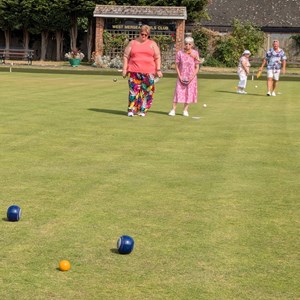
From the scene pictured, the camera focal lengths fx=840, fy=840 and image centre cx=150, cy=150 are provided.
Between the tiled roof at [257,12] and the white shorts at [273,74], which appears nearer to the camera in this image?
the white shorts at [273,74]

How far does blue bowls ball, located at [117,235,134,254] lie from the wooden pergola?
38388mm

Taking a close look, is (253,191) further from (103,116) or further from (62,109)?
(62,109)

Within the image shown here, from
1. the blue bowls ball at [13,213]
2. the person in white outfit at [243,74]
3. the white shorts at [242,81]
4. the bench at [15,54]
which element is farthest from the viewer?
the bench at [15,54]

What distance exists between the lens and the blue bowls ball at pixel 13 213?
22.6ft

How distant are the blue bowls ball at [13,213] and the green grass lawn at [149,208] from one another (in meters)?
0.06

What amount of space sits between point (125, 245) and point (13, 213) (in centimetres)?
132

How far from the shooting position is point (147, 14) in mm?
44000

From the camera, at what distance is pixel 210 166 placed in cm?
1020

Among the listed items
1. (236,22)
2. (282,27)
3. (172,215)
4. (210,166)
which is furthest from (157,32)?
(172,215)

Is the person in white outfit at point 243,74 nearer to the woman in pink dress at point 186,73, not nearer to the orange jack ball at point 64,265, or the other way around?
the woman in pink dress at point 186,73

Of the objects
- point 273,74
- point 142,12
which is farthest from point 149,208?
point 142,12

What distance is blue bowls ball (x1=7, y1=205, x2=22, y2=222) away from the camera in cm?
690

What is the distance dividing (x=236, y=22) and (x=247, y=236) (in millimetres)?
46719

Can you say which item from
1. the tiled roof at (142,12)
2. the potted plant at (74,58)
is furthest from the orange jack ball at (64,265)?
the potted plant at (74,58)
